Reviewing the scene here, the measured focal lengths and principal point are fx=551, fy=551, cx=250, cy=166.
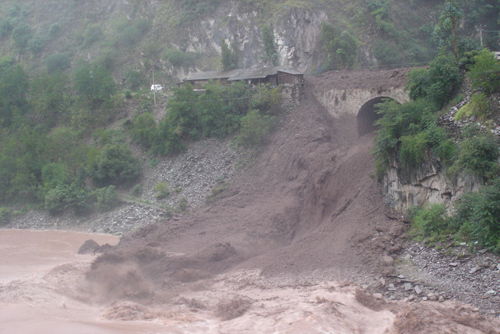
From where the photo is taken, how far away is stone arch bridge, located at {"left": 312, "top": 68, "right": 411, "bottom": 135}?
35000 millimetres

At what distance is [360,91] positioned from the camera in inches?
1483

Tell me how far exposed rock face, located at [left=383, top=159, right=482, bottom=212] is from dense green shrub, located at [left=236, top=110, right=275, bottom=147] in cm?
1468

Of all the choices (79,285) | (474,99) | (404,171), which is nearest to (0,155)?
(79,285)

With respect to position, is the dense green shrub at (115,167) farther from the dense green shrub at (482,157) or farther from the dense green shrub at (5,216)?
the dense green shrub at (482,157)

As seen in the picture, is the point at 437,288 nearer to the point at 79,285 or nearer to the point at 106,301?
the point at 106,301

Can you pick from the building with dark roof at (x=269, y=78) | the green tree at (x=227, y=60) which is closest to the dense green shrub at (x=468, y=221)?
the building with dark roof at (x=269, y=78)

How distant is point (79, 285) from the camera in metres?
24.8

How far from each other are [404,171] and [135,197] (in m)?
22.5

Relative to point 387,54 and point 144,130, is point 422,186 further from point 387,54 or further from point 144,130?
point 387,54

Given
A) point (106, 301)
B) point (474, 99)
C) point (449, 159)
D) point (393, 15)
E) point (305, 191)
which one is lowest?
point (106, 301)

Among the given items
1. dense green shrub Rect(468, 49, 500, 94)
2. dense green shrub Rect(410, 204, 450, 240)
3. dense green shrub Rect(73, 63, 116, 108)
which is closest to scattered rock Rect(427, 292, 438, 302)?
dense green shrub Rect(410, 204, 450, 240)

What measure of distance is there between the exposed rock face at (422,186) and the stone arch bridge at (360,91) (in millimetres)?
9360

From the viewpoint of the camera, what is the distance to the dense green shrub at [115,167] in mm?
43281

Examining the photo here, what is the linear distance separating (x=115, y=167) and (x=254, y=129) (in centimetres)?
1175
